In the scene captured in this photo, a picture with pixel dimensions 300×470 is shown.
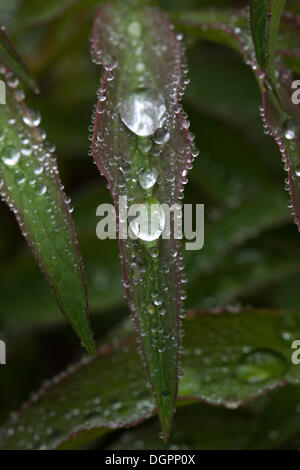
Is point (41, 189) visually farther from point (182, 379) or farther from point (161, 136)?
point (182, 379)

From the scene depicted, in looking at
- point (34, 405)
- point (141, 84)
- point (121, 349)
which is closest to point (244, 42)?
point (141, 84)

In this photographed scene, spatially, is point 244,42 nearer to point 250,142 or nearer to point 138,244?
point 138,244

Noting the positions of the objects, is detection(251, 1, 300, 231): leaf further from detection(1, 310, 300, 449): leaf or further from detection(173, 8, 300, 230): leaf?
detection(1, 310, 300, 449): leaf

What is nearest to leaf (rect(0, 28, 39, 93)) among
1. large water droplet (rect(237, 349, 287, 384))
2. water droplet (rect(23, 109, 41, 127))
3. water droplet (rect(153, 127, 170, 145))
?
water droplet (rect(23, 109, 41, 127))

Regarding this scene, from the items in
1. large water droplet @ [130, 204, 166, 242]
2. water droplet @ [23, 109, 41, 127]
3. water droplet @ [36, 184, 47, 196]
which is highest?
water droplet @ [23, 109, 41, 127]

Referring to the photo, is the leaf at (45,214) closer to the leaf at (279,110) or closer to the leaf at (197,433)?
the leaf at (279,110)

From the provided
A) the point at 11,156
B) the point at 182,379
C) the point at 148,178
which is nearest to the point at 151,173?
the point at 148,178

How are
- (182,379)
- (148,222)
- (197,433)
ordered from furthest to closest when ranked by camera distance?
(197,433), (182,379), (148,222)
